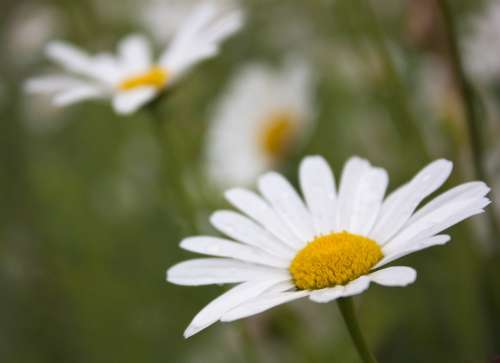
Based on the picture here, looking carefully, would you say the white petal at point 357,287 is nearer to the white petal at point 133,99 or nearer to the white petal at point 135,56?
the white petal at point 133,99

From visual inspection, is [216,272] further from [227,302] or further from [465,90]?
[465,90]

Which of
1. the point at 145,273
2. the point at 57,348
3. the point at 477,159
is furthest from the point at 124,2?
the point at 477,159

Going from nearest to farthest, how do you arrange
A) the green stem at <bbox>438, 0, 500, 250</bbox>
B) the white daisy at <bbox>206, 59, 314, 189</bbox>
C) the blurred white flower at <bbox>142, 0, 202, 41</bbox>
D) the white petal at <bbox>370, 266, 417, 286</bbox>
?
the white petal at <bbox>370, 266, 417, 286</bbox>, the green stem at <bbox>438, 0, 500, 250</bbox>, the white daisy at <bbox>206, 59, 314, 189</bbox>, the blurred white flower at <bbox>142, 0, 202, 41</bbox>

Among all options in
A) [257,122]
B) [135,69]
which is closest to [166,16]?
[257,122]

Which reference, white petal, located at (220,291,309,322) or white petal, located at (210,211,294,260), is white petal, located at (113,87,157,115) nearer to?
white petal, located at (210,211,294,260)

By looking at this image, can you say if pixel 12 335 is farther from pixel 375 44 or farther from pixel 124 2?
pixel 124 2

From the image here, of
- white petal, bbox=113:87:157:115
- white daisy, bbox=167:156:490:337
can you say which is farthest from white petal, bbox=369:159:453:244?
white petal, bbox=113:87:157:115

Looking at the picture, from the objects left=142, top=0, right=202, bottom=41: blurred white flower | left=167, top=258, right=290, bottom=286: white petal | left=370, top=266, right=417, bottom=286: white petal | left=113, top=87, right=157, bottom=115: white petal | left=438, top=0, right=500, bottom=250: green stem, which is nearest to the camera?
left=370, top=266, right=417, bottom=286: white petal
